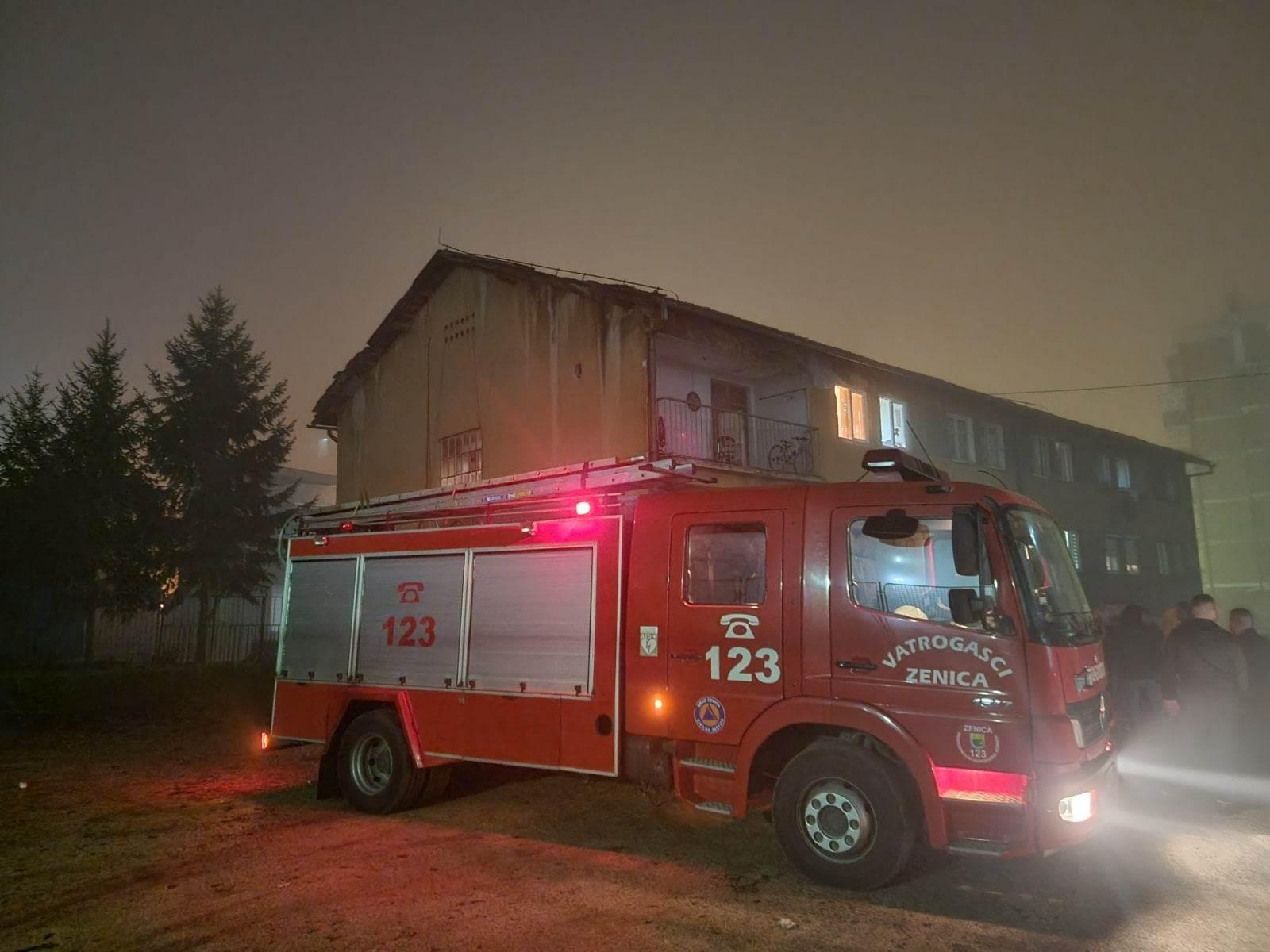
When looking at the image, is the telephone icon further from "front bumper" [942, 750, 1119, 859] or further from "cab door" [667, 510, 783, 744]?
"front bumper" [942, 750, 1119, 859]

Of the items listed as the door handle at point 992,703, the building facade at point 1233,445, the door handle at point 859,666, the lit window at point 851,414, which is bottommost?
the door handle at point 992,703

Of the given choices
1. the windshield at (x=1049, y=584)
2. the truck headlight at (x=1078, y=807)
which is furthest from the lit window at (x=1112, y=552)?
the truck headlight at (x=1078, y=807)

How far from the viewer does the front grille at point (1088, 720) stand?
183 inches

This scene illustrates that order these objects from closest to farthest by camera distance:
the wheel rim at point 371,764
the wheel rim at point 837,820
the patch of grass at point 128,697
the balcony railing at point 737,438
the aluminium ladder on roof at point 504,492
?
the wheel rim at point 837,820 < the aluminium ladder on roof at point 504,492 < the wheel rim at point 371,764 < the patch of grass at point 128,697 < the balcony railing at point 737,438

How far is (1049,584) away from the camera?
5082 millimetres

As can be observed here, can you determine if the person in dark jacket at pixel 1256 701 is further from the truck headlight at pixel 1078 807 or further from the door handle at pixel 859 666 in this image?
the door handle at pixel 859 666

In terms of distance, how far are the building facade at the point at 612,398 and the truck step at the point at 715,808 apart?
9.14 m

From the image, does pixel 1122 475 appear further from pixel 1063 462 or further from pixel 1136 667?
pixel 1136 667

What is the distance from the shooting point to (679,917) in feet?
15.2

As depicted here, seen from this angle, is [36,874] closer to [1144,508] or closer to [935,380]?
[935,380]

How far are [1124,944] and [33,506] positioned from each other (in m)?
22.4

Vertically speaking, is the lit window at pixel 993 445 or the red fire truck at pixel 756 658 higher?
the lit window at pixel 993 445

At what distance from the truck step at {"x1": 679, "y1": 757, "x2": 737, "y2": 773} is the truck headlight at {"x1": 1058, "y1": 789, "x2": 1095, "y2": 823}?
1923mm

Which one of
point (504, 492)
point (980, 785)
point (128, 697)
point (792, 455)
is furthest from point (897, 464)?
point (128, 697)
